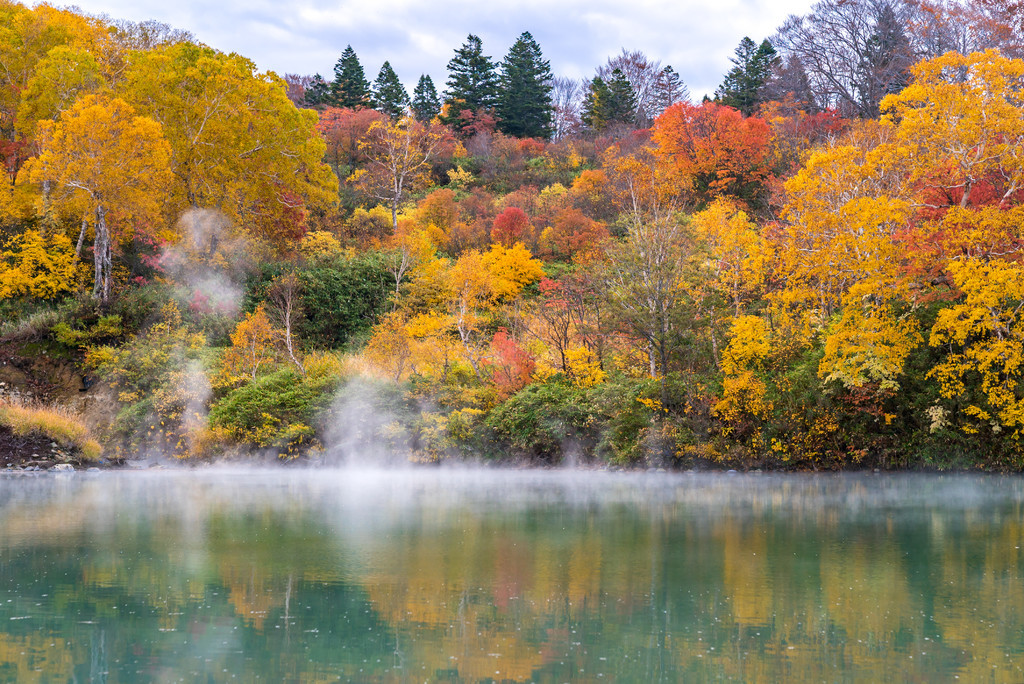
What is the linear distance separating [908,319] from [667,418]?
623cm

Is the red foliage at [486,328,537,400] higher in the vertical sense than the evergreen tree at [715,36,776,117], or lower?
lower

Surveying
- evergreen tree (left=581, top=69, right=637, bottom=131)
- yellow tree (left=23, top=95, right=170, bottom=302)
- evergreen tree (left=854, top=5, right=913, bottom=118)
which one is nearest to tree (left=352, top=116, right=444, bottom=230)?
evergreen tree (left=581, top=69, right=637, bottom=131)

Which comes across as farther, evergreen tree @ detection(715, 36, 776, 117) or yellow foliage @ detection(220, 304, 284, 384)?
evergreen tree @ detection(715, 36, 776, 117)

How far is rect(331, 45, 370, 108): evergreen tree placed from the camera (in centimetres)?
6275

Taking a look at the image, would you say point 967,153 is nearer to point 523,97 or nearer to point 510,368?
point 510,368

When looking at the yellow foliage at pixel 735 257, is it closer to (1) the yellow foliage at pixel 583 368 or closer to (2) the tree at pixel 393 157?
(1) the yellow foliage at pixel 583 368

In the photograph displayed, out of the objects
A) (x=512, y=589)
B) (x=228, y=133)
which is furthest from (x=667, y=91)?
(x=512, y=589)

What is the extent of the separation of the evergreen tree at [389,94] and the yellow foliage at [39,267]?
35.4 metres

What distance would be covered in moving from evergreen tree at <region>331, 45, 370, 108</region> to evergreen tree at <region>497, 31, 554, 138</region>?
9621 millimetres

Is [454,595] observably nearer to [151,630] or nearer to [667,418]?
[151,630]

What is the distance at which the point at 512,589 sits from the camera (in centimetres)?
927

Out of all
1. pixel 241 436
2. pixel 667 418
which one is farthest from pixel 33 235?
pixel 667 418

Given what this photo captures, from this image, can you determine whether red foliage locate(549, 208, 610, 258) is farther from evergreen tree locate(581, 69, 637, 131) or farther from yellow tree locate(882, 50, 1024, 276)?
evergreen tree locate(581, 69, 637, 131)

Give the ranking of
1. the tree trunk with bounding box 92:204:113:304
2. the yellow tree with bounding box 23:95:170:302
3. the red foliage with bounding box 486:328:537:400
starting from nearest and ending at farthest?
the red foliage with bounding box 486:328:537:400 < the yellow tree with bounding box 23:95:170:302 < the tree trunk with bounding box 92:204:113:304
